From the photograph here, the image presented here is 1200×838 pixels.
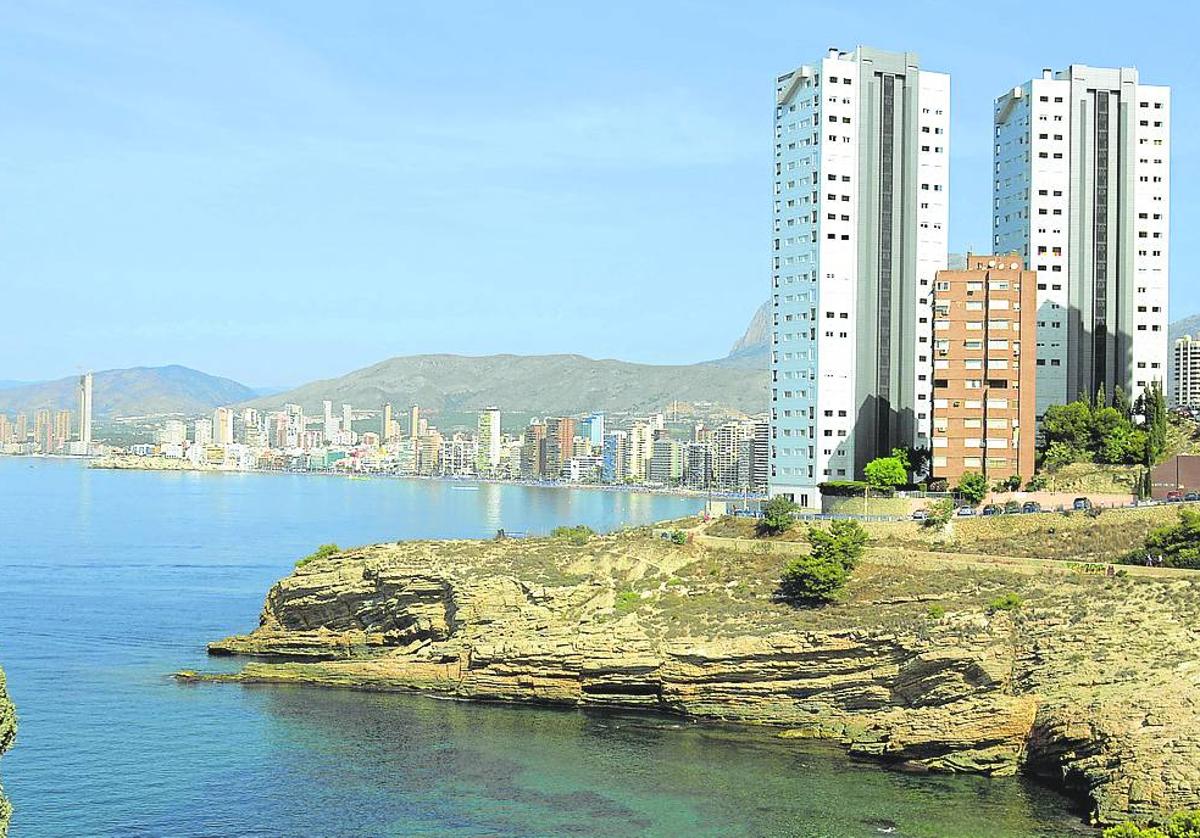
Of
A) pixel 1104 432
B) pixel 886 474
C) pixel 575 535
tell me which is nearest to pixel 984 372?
pixel 886 474

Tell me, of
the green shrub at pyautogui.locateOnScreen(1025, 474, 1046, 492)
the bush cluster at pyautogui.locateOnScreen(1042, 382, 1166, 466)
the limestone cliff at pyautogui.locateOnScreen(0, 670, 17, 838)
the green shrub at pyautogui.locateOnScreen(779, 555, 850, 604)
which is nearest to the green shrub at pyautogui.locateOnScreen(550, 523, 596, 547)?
the green shrub at pyautogui.locateOnScreen(779, 555, 850, 604)

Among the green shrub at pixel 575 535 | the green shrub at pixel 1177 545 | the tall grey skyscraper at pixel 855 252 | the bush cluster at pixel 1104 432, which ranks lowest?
the green shrub at pixel 575 535

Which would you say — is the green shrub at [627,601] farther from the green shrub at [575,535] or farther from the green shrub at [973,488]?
the green shrub at [973,488]

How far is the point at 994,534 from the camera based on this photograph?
59062 mm

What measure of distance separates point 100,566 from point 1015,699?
237 feet

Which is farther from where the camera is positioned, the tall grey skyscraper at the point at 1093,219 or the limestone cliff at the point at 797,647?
the tall grey skyscraper at the point at 1093,219

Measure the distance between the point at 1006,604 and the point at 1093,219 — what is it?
39547 mm

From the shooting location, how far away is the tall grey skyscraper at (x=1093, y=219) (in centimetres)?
7994

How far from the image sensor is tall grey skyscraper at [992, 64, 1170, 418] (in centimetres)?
7994

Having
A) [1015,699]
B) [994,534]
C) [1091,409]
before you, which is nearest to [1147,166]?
[1091,409]

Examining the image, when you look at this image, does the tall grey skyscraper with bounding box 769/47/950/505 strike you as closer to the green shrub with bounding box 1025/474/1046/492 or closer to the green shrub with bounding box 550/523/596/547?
the green shrub with bounding box 1025/474/1046/492

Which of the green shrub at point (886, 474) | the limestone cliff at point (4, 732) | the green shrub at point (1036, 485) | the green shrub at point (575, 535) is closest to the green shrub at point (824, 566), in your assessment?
the green shrub at point (575, 535)

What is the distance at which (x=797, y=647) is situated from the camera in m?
47.9

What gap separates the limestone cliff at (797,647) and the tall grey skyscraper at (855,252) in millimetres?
15456
